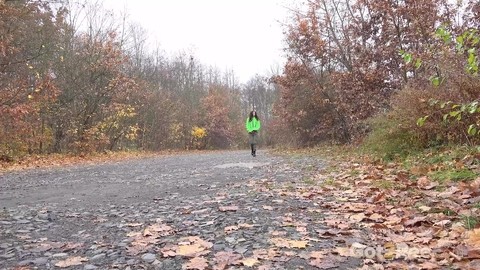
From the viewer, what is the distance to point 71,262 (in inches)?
133

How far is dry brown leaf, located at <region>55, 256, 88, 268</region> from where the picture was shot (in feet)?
10.8

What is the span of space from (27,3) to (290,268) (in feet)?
60.3

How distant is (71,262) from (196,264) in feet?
3.70

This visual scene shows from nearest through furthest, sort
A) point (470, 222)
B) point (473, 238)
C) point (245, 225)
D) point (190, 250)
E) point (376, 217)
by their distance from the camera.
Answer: point (473, 238) → point (190, 250) → point (470, 222) → point (245, 225) → point (376, 217)

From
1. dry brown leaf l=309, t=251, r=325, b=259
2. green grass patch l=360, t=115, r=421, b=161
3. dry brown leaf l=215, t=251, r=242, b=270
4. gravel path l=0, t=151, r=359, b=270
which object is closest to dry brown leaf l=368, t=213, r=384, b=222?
gravel path l=0, t=151, r=359, b=270

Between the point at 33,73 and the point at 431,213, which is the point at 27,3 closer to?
the point at 33,73

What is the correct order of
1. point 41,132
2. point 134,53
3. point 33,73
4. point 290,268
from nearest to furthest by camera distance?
point 290,268
point 33,73
point 41,132
point 134,53

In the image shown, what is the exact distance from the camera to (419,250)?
3289mm

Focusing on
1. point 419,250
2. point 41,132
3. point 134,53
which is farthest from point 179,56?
point 419,250

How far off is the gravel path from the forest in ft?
14.9

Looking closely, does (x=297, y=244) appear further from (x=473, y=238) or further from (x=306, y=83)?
(x=306, y=83)

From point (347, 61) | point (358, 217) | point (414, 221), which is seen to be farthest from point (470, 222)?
point (347, 61)

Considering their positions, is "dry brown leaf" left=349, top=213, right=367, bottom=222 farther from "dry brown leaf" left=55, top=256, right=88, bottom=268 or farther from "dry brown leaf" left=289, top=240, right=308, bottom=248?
"dry brown leaf" left=55, top=256, right=88, bottom=268

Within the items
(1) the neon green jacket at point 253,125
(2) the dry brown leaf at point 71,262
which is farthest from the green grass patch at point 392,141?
(2) the dry brown leaf at point 71,262
